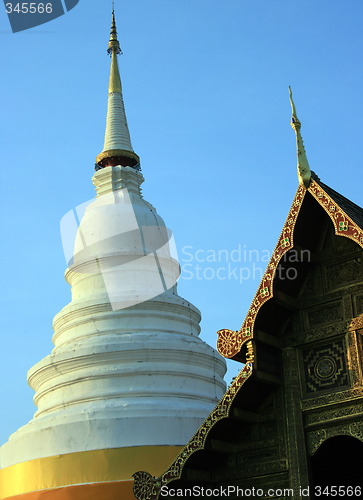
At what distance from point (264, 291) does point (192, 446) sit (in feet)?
7.49

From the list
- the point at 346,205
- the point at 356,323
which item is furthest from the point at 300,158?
the point at 356,323

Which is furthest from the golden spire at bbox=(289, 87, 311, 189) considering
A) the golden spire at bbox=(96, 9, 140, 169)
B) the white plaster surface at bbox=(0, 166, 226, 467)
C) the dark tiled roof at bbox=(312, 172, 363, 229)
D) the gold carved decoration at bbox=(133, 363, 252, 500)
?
the golden spire at bbox=(96, 9, 140, 169)

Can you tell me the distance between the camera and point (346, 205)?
440 inches

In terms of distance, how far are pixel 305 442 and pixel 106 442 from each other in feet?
28.4

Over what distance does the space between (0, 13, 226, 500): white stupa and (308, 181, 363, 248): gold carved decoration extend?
919cm

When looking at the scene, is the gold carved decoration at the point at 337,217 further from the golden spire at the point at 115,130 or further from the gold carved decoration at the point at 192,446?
the golden spire at the point at 115,130

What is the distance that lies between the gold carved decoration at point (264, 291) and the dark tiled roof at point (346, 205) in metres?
0.30

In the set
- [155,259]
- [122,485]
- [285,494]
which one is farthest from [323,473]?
[155,259]

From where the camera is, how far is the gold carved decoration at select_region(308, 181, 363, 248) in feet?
34.0

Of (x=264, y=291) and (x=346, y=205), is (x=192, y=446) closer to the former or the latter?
(x=264, y=291)

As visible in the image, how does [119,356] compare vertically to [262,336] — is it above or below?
above

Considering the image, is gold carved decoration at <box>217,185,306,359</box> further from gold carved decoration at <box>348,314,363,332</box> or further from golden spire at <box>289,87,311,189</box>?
gold carved decoration at <box>348,314,363,332</box>

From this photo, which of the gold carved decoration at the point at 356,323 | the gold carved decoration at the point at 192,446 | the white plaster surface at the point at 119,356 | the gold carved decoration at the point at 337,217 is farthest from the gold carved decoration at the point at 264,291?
the white plaster surface at the point at 119,356

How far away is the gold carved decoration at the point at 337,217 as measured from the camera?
34.0 ft
